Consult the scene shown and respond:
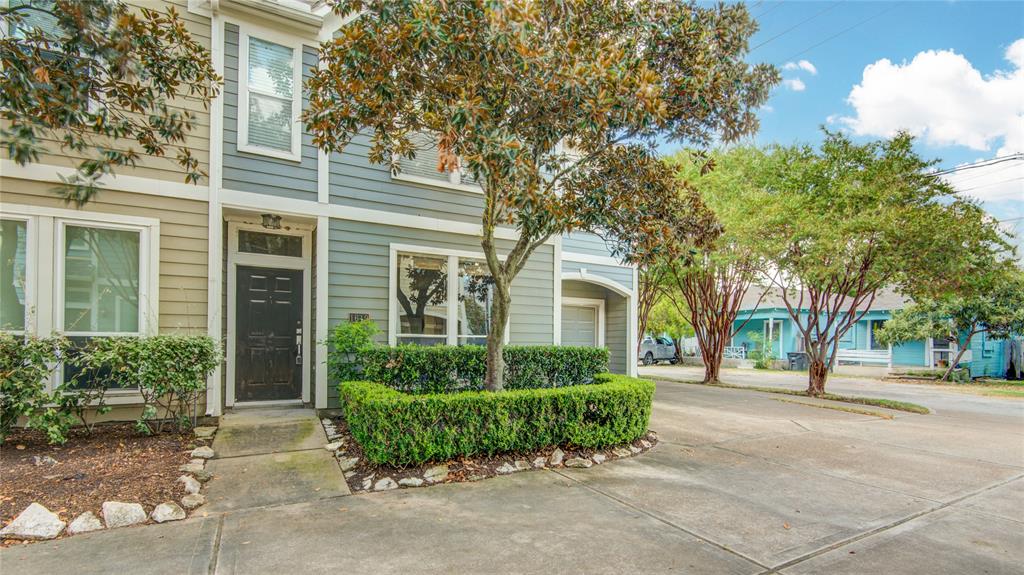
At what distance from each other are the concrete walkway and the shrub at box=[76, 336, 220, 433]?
62cm

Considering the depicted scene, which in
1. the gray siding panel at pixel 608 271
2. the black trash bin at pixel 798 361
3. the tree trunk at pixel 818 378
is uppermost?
the gray siding panel at pixel 608 271

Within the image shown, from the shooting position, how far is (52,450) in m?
4.76

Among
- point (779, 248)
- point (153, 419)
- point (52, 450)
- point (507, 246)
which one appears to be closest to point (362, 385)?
point (153, 419)

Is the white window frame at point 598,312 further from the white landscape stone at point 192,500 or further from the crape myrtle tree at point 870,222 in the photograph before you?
the white landscape stone at point 192,500

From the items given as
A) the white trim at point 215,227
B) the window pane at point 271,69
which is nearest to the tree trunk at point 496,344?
the white trim at point 215,227

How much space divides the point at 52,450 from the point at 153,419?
35.4 inches

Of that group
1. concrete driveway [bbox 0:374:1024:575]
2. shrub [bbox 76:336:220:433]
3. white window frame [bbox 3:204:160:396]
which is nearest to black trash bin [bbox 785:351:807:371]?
concrete driveway [bbox 0:374:1024:575]

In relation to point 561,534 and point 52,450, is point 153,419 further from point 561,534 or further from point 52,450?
point 561,534

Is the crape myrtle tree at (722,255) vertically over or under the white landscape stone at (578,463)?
over

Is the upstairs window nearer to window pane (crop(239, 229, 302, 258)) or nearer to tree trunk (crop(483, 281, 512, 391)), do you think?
window pane (crop(239, 229, 302, 258))

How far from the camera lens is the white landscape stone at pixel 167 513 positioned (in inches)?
143

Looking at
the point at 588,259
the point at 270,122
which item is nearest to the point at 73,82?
the point at 270,122

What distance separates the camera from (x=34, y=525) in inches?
131

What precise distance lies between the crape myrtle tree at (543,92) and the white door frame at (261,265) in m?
2.10
